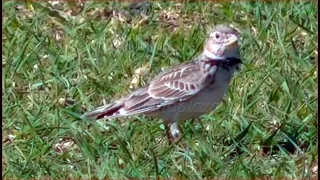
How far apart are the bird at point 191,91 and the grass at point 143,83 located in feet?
0.52

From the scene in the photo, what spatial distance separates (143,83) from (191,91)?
1.08 m

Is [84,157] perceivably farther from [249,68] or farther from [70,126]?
[249,68]

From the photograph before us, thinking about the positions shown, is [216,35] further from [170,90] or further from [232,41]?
[170,90]

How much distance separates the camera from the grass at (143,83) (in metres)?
7.09

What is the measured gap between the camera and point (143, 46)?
8711mm

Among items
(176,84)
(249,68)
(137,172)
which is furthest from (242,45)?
(137,172)

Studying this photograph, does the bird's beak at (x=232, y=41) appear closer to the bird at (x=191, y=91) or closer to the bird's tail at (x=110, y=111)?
the bird at (x=191, y=91)

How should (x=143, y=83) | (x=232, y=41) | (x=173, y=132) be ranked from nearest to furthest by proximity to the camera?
(x=232, y=41), (x=173, y=132), (x=143, y=83)

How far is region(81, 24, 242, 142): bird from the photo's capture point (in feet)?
23.5

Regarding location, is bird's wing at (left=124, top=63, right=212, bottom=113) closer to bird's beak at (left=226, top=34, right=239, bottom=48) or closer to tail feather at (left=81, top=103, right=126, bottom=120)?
tail feather at (left=81, top=103, right=126, bottom=120)

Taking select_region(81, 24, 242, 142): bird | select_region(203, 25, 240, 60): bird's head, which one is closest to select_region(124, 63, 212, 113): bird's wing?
select_region(81, 24, 242, 142): bird

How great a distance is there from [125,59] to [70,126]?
1065 millimetres

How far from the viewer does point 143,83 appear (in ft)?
27.1

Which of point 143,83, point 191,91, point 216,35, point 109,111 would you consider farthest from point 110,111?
point 143,83
